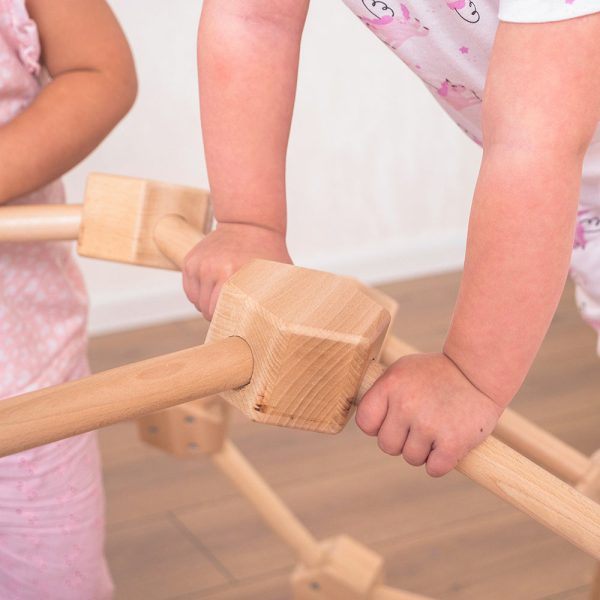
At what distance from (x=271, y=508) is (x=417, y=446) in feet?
1.75

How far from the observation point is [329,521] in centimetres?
137

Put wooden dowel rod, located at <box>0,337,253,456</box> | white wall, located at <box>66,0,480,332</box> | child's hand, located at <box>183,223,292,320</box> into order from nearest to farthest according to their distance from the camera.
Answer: wooden dowel rod, located at <box>0,337,253,456</box> < child's hand, located at <box>183,223,292,320</box> < white wall, located at <box>66,0,480,332</box>

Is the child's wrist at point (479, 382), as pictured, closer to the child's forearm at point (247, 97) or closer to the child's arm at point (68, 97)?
the child's forearm at point (247, 97)

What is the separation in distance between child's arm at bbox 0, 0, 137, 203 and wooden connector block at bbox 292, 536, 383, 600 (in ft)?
1.46

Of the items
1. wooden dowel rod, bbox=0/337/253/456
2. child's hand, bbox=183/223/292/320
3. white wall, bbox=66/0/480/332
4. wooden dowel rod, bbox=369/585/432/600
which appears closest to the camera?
wooden dowel rod, bbox=0/337/253/456

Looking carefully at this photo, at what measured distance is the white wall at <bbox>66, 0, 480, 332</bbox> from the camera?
1.76 metres

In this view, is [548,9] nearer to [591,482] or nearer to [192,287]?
[192,287]

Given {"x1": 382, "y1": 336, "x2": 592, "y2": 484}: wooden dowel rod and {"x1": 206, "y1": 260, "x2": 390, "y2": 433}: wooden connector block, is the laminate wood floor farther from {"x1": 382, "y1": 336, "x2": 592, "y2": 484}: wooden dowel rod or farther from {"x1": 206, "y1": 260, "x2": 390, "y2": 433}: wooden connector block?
{"x1": 206, "y1": 260, "x2": 390, "y2": 433}: wooden connector block

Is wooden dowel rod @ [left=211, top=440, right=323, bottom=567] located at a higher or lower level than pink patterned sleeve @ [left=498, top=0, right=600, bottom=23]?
lower

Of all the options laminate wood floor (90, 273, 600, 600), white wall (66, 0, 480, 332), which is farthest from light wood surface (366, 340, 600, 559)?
white wall (66, 0, 480, 332)

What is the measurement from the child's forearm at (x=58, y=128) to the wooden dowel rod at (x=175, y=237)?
106 mm

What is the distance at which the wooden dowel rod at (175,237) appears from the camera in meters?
0.72

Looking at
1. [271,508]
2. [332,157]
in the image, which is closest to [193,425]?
[271,508]

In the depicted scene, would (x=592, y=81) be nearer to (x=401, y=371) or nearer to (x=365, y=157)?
(x=401, y=371)
